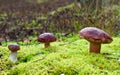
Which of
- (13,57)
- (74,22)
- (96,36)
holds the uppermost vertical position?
(96,36)

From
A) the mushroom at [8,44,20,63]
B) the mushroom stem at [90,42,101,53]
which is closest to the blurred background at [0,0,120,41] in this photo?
the mushroom stem at [90,42,101,53]

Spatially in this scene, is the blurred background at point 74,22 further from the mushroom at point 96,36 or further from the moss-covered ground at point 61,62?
the mushroom at point 96,36

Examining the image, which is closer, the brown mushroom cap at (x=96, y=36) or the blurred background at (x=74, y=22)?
the brown mushroom cap at (x=96, y=36)

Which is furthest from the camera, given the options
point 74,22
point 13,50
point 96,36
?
point 74,22

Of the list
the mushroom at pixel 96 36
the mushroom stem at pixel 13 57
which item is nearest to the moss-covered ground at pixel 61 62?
the mushroom stem at pixel 13 57

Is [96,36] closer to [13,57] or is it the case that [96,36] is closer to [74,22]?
[13,57]

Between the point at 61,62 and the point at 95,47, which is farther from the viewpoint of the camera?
the point at 95,47

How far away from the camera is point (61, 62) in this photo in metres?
3.76

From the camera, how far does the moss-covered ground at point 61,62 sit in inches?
141

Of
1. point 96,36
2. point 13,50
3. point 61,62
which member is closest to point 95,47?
point 96,36

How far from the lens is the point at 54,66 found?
12.0 ft

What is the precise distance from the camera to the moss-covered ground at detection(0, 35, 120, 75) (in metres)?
3.58

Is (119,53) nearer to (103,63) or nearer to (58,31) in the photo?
(103,63)

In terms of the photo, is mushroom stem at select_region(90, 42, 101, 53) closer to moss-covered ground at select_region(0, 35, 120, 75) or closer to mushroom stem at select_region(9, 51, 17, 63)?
moss-covered ground at select_region(0, 35, 120, 75)
